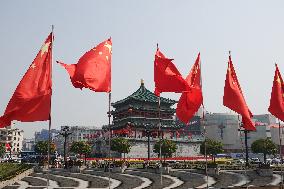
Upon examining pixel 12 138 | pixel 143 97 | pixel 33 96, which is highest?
pixel 143 97

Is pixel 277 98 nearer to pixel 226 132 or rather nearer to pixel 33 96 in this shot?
pixel 33 96

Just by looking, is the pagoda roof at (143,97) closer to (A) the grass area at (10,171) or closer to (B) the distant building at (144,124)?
(B) the distant building at (144,124)

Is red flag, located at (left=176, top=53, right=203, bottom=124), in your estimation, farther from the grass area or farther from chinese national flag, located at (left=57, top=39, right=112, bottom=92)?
the grass area

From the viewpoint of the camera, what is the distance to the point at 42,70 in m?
16.3

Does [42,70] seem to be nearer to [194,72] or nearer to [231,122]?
[194,72]

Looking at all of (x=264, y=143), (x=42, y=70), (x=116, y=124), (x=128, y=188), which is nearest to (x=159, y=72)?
(x=42, y=70)

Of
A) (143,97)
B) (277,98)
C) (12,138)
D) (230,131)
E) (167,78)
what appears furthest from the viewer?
(12,138)

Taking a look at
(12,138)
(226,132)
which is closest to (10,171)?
(12,138)

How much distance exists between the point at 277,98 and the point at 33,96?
16.2m

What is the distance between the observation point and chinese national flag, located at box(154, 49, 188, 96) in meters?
19.9

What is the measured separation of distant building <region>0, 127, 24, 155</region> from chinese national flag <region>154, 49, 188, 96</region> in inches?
5418

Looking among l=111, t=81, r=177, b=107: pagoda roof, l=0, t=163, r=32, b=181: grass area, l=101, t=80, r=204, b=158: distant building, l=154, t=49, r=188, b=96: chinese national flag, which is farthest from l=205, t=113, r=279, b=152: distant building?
l=154, t=49, r=188, b=96: chinese national flag

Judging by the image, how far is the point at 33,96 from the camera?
15688mm

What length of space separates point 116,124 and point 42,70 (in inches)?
3021
